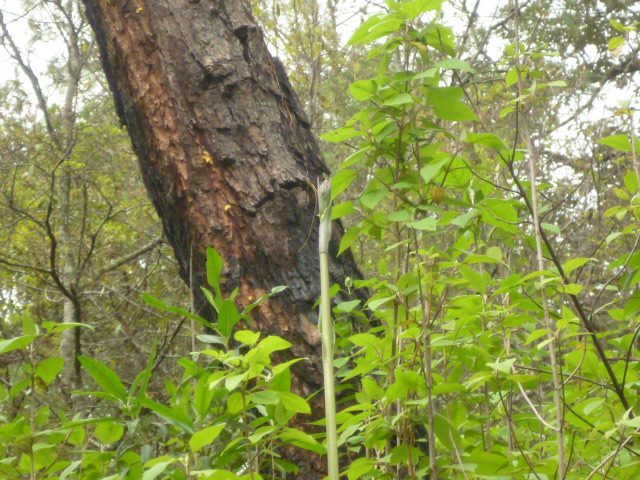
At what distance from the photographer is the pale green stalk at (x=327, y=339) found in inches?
28.6

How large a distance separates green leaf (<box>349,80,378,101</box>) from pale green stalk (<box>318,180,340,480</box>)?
395 mm

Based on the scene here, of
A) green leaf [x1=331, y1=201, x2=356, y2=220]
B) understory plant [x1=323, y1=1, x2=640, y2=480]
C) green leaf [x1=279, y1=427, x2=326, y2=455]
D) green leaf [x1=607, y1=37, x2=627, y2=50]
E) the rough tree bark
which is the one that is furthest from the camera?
the rough tree bark

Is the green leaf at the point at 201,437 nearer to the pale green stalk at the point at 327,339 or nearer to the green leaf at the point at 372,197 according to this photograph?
the pale green stalk at the point at 327,339

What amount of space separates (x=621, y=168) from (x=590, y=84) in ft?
4.90

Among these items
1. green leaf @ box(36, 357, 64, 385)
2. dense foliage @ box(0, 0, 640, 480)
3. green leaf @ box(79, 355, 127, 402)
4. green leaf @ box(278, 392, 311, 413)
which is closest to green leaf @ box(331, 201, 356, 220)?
dense foliage @ box(0, 0, 640, 480)

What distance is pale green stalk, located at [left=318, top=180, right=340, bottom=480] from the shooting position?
0.73 meters

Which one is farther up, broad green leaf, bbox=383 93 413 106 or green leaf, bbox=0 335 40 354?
broad green leaf, bbox=383 93 413 106

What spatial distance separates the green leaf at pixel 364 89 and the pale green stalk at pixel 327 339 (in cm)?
39

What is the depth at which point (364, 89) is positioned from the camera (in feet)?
4.10

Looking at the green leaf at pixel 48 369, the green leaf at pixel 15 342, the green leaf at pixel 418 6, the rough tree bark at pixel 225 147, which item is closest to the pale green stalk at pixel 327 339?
the green leaf at pixel 418 6

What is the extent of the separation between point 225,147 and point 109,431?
93 cm

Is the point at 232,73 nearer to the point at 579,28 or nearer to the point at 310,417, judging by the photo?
the point at 310,417

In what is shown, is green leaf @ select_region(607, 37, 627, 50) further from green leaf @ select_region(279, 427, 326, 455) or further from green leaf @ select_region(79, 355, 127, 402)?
green leaf @ select_region(79, 355, 127, 402)

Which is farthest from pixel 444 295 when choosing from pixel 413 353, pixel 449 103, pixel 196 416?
pixel 196 416
